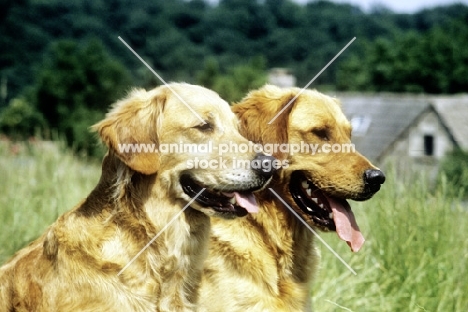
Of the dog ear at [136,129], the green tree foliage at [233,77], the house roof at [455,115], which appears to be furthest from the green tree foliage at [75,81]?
the dog ear at [136,129]

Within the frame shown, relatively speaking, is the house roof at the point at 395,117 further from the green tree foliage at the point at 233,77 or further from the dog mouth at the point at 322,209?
the dog mouth at the point at 322,209

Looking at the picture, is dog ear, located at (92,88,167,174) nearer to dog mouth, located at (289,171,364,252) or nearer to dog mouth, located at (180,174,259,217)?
dog mouth, located at (180,174,259,217)

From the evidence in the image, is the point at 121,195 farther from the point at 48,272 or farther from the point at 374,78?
the point at 374,78

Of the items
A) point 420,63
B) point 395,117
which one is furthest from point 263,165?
point 420,63

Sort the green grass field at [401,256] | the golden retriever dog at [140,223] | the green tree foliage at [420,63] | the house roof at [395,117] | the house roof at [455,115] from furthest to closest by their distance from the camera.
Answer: the green tree foliage at [420,63]
the house roof at [395,117]
the house roof at [455,115]
the green grass field at [401,256]
the golden retriever dog at [140,223]

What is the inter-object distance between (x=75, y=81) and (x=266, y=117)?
2106 inches

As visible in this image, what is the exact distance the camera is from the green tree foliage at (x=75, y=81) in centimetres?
5416

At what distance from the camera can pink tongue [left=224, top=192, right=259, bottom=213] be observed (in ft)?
12.1

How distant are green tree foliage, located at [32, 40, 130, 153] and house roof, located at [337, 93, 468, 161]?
2060 cm

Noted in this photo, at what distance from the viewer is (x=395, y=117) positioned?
45.9 meters

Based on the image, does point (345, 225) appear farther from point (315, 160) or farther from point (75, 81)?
point (75, 81)

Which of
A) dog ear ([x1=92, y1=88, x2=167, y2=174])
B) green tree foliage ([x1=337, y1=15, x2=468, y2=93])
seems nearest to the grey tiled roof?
green tree foliage ([x1=337, y1=15, x2=468, y2=93])

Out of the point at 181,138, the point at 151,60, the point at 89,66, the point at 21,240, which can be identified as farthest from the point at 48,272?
the point at 151,60

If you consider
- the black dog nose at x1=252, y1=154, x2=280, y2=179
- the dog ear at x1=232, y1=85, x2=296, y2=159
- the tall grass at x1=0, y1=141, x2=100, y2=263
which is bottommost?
the tall grass at x1=0, y1=141, x2=100, y2=263
